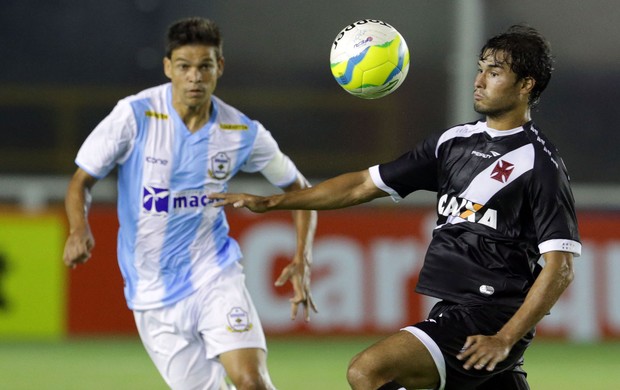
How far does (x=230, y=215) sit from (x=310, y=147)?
2.51 meters

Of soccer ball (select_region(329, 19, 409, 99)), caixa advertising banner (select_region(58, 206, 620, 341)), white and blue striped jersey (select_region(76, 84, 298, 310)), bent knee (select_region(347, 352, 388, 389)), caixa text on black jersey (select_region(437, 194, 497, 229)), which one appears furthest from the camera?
caixa advertising banner (select_region(58, 206, 620, 341))

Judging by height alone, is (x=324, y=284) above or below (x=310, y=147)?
below

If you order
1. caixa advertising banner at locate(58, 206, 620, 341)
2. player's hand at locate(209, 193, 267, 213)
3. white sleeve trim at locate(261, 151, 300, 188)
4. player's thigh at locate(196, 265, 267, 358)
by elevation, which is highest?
player's hand at locate(209, 193, 267, 213)

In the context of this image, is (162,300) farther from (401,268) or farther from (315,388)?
(401,268)

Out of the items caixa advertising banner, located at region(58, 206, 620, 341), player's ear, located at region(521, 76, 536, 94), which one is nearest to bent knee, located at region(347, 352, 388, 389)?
player's ear, located at region(521, 76, 536, 94)

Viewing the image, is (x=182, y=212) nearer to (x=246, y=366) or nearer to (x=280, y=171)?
(x=280, y=171)

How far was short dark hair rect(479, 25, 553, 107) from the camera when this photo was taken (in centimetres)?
523

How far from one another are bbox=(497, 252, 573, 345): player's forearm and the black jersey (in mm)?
132

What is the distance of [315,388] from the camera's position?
28.1 feet

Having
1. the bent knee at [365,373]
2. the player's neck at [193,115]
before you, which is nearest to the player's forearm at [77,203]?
the player's neck at [193,115]

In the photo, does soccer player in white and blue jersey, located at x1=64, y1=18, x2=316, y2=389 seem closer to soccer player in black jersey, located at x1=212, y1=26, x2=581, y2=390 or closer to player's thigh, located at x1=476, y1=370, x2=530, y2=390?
soccer player in black jersey, located at x1=212, y1=26, x2=581, y2=390

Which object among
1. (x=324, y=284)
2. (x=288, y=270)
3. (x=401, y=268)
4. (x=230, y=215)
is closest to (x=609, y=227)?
(x=401, y=268)

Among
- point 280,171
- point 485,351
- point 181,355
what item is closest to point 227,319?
point 181,355

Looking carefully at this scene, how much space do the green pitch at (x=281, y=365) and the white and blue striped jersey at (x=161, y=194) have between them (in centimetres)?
248
